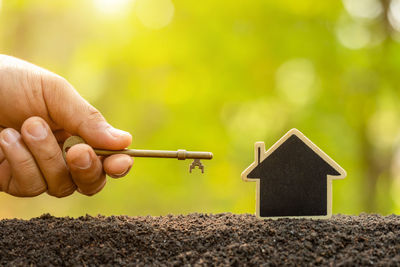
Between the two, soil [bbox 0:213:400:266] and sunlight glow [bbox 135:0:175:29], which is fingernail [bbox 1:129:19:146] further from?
sunlight glow [bbox 135:0:175:29]

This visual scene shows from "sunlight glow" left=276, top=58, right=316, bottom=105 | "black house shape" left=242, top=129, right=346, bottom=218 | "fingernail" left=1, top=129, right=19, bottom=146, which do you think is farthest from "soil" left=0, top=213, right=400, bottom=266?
"sunlight glow" left=276, top=58, right=316, bottom=105

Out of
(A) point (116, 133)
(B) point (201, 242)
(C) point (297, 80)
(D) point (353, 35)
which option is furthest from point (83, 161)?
(D) point (353, 35)

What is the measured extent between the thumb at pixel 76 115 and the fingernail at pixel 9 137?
0.58 feet

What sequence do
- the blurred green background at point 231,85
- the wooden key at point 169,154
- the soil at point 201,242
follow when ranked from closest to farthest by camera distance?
the soil at point 201,242 < the wooden key at point 169,154 < the blurred green background at point 231,85

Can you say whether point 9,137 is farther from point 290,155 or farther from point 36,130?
point 290,155

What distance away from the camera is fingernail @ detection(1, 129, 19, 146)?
5.14 feet

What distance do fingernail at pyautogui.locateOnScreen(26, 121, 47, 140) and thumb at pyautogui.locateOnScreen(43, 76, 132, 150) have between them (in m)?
0.11

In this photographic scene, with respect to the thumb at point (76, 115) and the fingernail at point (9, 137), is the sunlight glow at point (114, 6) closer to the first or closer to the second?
the thumb at point (76, 115)

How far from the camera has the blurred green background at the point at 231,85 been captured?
197 inches

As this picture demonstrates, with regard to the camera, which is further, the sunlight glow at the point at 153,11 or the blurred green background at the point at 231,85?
the sunlight glow at the point at 153,11

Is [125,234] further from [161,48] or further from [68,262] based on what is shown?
[161,48]

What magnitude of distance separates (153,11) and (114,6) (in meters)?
0.58

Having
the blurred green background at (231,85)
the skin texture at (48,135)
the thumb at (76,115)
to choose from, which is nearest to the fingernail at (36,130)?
the skin texture at (48,135)

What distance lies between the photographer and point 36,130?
5.10 ft
